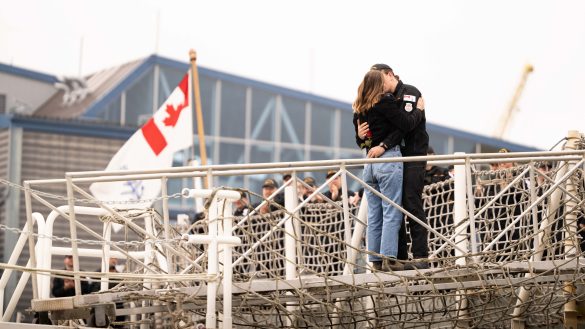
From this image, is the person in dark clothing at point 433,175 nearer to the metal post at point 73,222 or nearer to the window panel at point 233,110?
the metal post at point 73,222

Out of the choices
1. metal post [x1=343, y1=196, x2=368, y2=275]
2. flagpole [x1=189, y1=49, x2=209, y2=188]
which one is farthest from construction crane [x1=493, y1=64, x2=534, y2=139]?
metal post [x1=343, y1=196, x2=368, y2=275]

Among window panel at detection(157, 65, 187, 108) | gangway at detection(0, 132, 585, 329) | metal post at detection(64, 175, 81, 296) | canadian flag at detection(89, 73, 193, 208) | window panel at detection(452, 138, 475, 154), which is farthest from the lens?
window panel at detection(452, 138, 475, 154)

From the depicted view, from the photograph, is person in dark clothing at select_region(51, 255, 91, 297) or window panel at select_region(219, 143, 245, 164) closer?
person in dark clothing at select_region(51, 255, 91, 297)

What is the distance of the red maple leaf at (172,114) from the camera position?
2154cm

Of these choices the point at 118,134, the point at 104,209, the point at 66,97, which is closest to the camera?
the point at 104,209

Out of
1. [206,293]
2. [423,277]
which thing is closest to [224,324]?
[206,293]

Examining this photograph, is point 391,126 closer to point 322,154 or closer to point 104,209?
point 104,209

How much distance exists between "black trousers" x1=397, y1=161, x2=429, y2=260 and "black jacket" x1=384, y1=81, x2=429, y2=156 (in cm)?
26

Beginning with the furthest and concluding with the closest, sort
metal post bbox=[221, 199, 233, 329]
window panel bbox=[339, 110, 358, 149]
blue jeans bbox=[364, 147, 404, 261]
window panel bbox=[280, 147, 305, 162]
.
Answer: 1. window panel bbox=[339, 110, 358, 149]
2. window panel bbox=[280, 147, 305, 162]
3. blue jeans bbox=[364, 147, 404, 261]
4. metal post bbox=[221, 199, 233, 329]

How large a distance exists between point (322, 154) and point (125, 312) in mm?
30823

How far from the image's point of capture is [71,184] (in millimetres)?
11531

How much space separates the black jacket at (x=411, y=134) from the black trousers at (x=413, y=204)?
0.26 metres

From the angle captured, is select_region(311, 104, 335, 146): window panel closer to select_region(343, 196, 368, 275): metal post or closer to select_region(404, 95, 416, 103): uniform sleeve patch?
select_region(343, 196, 368, 275): metal post

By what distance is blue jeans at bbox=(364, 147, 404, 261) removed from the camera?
38.0 ft
